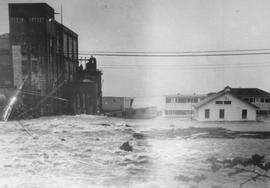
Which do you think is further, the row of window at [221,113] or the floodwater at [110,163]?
the row of window at [221,113]

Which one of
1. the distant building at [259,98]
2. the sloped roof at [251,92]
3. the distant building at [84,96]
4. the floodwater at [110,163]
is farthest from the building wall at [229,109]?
the floodwater at [110,163]

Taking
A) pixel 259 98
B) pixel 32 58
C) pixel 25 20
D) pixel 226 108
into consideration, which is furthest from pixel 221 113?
pixel 25 20

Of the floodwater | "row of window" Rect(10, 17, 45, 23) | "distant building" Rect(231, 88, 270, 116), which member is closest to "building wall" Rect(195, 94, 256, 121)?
"distant building" Rect(231, 88, 270, 116)

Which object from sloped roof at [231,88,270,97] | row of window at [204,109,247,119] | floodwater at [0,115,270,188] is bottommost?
row of window at [204,109,247,119]

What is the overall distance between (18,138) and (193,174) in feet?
37.4

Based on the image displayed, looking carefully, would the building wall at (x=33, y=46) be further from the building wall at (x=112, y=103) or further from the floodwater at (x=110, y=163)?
the building wall at (x=112, y=103)

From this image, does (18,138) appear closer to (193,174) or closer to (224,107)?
(193,174)

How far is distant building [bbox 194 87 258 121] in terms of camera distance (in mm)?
30062

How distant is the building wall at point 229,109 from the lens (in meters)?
30.1

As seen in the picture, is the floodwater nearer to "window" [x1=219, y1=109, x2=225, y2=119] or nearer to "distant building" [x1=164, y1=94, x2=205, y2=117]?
"window" [x1=219, y1=109, x2=225, y2=119]

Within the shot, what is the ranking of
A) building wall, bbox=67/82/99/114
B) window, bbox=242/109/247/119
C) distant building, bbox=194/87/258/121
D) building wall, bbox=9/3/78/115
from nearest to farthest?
building wall, bbox=9/3/78/115 < distant building, bbox=194/87/258/121 < window, bbox=242/109/247/119 < building wall, bbox=67/82/99/114

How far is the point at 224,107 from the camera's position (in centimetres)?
3022

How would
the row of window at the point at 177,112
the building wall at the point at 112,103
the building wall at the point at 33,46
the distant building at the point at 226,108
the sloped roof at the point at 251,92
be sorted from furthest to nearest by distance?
the building wall at the point at 112,103 → the row of window at the point at 177,112 → the sloped roof at the point at 251,92 → the distant building at the point at 226,108 → the building wall at the point at 33,46

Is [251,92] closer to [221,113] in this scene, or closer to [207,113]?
[221,113]
